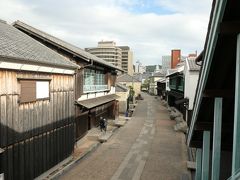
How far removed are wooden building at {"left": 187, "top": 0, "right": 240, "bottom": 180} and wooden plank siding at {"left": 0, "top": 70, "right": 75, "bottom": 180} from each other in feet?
21.1

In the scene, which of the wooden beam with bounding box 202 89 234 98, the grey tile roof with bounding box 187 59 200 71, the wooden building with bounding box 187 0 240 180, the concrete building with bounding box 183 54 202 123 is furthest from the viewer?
the concrete building with bounding box 183 54 202 123

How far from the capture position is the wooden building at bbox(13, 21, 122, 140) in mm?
18547

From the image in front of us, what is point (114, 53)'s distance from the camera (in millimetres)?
139125

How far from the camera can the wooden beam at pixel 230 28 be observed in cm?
407

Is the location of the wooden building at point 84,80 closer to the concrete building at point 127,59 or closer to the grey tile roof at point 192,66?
the grey tile roof at point 192,66

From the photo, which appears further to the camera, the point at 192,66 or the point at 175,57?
the point at 175,57

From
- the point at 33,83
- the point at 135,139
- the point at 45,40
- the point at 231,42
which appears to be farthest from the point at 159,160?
the point at 231,42

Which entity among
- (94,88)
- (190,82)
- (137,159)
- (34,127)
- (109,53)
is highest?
(109,53)

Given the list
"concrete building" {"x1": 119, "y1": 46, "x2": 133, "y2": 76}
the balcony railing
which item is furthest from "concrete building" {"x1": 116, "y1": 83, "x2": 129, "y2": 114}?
"concrete building" {"x1": 119, "y1": 46, "x2": 133, "y2": 76}

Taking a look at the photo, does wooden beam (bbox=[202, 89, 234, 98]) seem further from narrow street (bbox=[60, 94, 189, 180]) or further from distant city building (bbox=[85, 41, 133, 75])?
distant city building (bbox=[85, 41, 133, 75])

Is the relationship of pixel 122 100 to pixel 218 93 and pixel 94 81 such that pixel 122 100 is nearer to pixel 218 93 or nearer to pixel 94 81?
pixel 94 81

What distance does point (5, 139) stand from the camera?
984cm

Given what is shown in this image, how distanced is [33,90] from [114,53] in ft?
422

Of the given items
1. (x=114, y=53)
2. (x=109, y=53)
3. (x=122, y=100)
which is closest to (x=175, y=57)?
(x=122, y=100)
